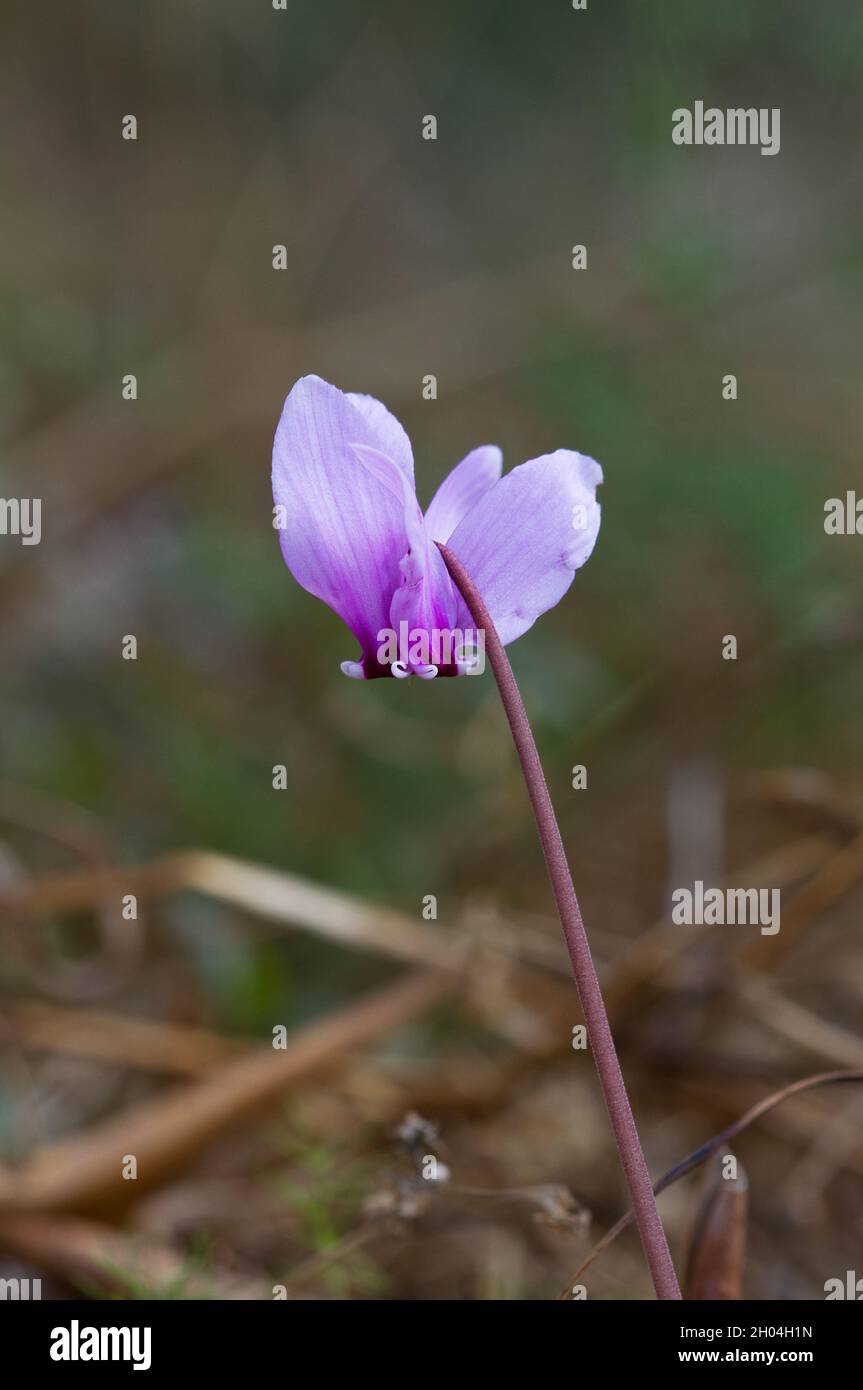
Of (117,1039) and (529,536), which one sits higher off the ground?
(529,536)

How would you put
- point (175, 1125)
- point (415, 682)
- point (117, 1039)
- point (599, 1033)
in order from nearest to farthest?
point (599, 1033)
point (175, 1125)
point (117, 1039)
point (415, 682)

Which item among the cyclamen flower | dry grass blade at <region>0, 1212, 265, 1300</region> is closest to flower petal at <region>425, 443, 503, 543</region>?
the cyclamen flower

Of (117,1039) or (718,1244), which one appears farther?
(117,1039)

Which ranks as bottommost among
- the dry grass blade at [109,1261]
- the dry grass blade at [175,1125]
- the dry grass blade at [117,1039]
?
the dry grass blade at [109,1261]

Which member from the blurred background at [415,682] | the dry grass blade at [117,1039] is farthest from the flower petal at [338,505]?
the dry grass blade at [117,1039]

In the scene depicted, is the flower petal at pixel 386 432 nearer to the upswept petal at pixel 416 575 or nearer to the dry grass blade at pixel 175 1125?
the upswept petal at pixel 416 575

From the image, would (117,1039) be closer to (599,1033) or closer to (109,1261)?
(109,1261)

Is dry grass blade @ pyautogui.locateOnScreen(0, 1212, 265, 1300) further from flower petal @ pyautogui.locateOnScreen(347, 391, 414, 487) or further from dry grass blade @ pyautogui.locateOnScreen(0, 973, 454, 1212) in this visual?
flower petal @ pyautogui.locateOnScreen(347, 391, 414, 487)

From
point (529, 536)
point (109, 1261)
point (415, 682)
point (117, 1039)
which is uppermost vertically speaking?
point (415, 682)

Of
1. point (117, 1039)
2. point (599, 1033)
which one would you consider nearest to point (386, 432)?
point (599, 1033)
